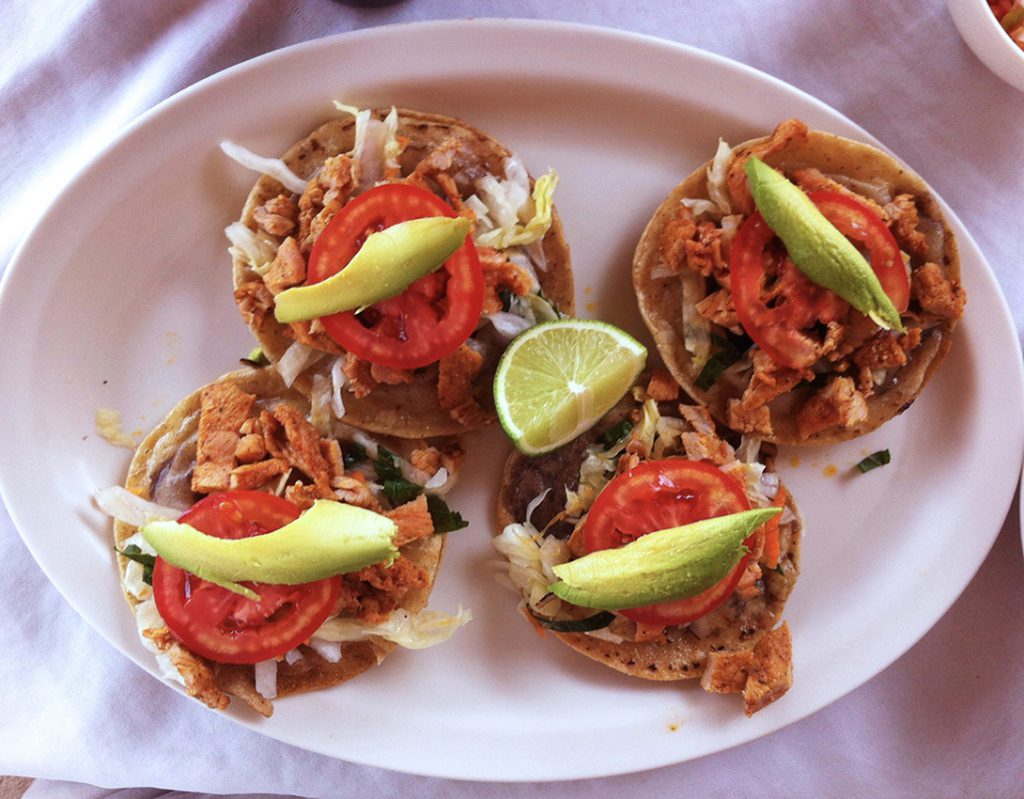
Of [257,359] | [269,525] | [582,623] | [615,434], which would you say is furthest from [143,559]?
[615,434]

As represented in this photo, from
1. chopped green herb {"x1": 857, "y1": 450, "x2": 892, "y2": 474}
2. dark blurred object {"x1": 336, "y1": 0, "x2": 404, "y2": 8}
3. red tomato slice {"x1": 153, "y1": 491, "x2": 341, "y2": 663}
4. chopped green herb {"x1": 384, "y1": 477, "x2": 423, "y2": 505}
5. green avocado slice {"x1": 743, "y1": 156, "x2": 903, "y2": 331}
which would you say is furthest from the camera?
chopped green herb {"x1": 857, "y1": 450, "x2": 892, "y2": 474}

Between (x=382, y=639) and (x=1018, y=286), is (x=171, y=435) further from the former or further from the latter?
(x=1018, y=286)

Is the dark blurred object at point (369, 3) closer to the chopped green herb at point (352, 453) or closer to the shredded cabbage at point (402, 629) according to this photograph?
the chopped green herb at point (352, 453)

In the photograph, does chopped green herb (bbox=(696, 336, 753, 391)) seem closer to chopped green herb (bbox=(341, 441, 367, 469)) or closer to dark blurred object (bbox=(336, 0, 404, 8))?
chopped green herb (bbox=(341, 441, 367, 469))

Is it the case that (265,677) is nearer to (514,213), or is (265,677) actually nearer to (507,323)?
(507,323)

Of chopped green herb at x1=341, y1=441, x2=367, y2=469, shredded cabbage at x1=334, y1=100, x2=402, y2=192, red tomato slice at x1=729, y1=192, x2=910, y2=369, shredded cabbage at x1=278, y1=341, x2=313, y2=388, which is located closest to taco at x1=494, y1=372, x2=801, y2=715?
red tomato slice at x1=729, y1=192, x2=910, y2=369
